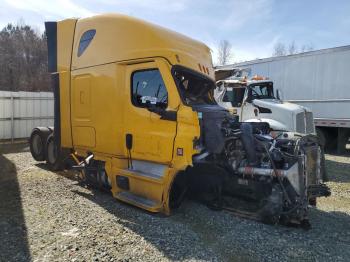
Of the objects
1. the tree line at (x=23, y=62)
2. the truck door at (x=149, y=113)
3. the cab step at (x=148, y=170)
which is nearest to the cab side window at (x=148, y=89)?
the truck door at (x=149, y=113)

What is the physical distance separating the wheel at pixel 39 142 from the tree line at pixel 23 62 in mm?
28484

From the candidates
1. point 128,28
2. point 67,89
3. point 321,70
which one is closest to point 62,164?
point 67,89

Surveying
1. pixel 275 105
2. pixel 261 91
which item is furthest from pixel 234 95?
pixel 275 105

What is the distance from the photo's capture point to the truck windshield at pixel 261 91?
1135cm

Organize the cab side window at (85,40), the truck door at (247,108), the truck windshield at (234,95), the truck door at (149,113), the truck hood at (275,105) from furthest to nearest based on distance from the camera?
the truck windshield at (234,95), the truck door at (247,108), the truck hood at (275,105), the cab side window at (85,40), the truck door at (149,113)

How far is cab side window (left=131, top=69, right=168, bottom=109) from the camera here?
5.88m

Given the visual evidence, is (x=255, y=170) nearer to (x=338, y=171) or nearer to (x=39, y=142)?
(x=338, y=171)

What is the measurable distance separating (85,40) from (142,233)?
4.06 m

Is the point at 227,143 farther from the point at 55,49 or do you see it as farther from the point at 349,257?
the point at 55,49

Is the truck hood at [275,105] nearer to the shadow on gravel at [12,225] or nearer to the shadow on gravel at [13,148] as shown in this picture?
the shadow on gravel at [12,225]

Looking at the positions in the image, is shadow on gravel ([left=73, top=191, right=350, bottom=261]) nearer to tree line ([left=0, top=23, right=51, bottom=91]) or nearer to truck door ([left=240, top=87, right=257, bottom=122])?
truck door ([left=240, top=87, right=257, bottom=122])

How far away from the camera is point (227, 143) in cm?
598

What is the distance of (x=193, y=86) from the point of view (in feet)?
21.1

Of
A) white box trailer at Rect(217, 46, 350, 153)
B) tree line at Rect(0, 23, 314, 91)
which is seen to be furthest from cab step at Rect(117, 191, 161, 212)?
tree line at Rect(0, 23, 314, 91)
